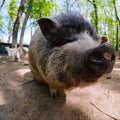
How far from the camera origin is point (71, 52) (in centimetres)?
275

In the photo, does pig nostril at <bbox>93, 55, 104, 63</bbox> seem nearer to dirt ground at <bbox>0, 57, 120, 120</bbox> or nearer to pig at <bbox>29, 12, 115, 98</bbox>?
pig at <bbox>29, 12, 115, 98</bbox>

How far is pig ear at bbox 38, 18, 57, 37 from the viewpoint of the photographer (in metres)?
3.27

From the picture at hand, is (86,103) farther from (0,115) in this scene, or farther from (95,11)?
(95,11)

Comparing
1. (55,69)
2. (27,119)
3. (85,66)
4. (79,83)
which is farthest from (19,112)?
(85,66)

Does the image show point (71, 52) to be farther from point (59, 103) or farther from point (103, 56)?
point (59, 103)

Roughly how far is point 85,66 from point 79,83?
15.1 inches

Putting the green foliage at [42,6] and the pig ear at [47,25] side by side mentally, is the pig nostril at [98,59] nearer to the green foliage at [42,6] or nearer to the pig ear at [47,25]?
the pig ear at [47,25]

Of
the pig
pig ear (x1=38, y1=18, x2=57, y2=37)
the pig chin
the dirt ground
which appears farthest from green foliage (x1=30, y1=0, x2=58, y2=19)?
the pig chin

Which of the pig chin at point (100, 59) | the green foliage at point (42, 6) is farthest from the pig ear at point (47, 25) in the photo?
the green foliage at point (42, 6)

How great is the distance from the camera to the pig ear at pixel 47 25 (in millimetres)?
3272

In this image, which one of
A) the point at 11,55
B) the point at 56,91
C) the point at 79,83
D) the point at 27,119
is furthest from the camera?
the point at 11,55

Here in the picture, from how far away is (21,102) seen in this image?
14.1 feet

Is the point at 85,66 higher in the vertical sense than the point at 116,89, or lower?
higher

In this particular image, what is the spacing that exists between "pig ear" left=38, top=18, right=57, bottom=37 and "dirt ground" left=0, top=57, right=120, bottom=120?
1016 millimetres
